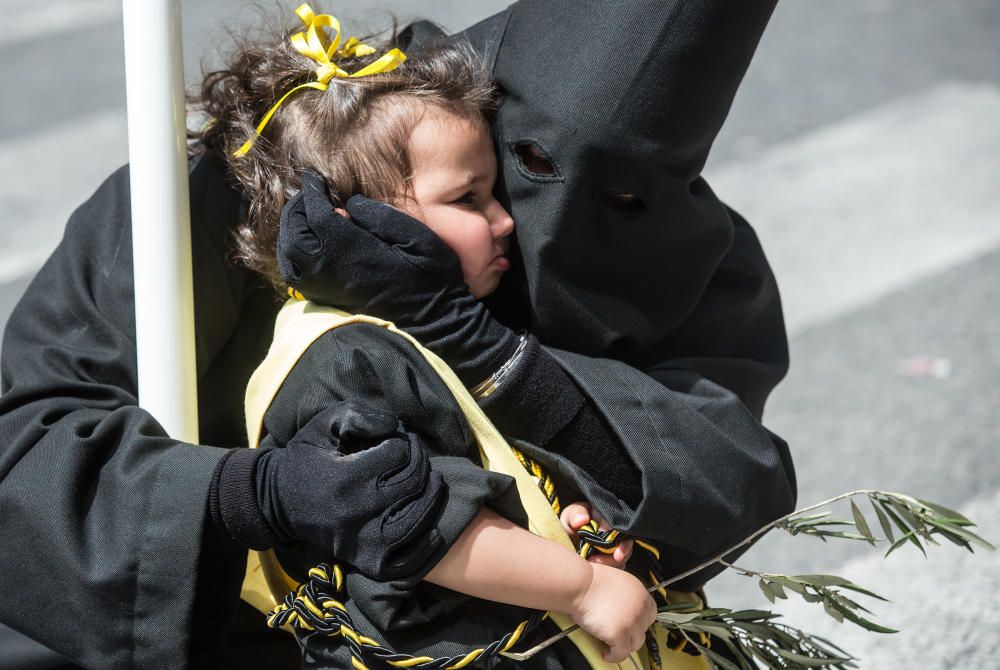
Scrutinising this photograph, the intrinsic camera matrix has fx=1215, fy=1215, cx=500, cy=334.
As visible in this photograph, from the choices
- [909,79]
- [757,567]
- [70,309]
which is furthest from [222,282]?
[909,79]

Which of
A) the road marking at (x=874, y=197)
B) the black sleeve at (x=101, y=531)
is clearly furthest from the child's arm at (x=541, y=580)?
the road marking at (x=874, y=197)

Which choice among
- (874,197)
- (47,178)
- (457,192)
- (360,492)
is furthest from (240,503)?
(47,178)

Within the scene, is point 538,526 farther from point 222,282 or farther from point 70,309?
point 70,309

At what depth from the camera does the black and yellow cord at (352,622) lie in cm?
153

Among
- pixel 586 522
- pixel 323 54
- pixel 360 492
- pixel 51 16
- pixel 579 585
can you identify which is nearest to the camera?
pixel 360 492

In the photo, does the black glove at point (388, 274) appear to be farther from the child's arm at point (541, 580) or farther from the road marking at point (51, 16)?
the road marking at point (51, 16)

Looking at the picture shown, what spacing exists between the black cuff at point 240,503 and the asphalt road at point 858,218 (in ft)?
1.58

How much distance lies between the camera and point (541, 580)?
153 cm

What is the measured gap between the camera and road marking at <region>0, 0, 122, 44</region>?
5773mm

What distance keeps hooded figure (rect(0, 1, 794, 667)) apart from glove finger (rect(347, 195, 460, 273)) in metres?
0.17

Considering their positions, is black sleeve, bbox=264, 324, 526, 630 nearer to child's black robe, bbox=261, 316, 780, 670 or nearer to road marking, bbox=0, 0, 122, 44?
child's black robe, bbox=261, 316, 780, 670

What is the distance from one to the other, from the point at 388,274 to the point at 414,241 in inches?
2.2

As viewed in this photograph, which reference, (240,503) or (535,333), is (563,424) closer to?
(535,333)

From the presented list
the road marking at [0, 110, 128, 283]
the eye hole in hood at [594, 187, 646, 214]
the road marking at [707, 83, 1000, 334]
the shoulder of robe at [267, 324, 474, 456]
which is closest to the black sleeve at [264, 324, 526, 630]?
the shoulder of robe at [267, 324, 474, 456]
